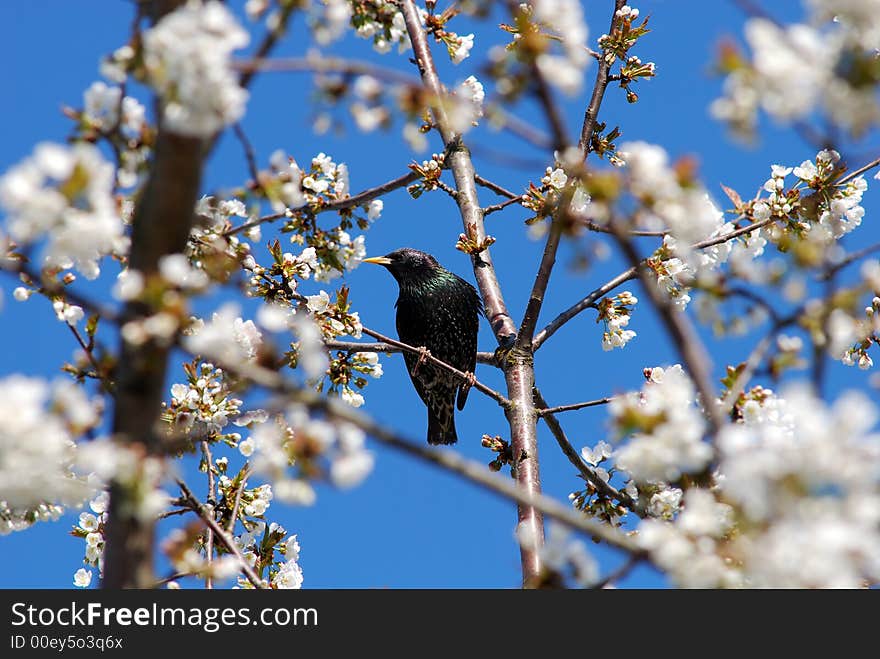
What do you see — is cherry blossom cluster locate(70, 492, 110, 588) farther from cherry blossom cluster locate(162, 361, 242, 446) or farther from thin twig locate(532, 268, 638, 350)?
thin twig locate(532, 268, 638, 350)

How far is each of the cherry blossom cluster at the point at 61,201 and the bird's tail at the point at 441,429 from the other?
18.8ft

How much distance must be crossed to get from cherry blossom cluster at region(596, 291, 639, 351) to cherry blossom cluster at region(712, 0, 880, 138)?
2.84 m

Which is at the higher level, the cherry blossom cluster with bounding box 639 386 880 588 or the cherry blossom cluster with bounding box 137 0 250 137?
the cherry blossom cluster with bounding box 137 0 250 137

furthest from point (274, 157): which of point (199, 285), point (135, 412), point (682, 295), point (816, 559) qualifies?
point (682, 295)

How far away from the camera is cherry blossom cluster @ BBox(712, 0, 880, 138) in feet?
5.70

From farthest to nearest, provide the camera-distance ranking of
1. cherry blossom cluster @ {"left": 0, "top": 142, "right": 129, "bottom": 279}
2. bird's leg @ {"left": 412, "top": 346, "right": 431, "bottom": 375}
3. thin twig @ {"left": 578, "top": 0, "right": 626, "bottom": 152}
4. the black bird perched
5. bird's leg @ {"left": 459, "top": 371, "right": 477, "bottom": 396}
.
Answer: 1. the black bird perched
2. thin twig @ {"left": 578, "top": 0, "right": 626, "bottom": 152}
3. bird's leg @ {"left": 459, "top": 371, "right": 477, "bottom": 396}
4. bird's leg @ {"left": 412, "top": 346, "right": 431, "bottom": 375}
5. cherry blossom cluster @ {"left": 0, "top": 142, "right": 129, "bottom": 279}

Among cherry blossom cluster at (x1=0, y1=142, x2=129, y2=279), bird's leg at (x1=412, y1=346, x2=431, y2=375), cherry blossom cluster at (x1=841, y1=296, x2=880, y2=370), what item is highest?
bird's leg at (x1=412, y1=346, x2=431, y2=375)

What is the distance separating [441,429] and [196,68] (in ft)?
19.2

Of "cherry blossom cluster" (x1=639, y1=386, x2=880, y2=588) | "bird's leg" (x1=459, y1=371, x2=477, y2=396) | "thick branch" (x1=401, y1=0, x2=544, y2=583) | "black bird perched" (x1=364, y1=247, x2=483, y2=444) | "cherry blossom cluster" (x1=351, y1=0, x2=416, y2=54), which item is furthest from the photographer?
"black bird perched" (x1=364, y1=247, x2=483, y2=444)

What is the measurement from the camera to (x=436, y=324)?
23.1 ft

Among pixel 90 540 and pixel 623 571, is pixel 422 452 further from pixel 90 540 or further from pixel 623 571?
pixel 90 540

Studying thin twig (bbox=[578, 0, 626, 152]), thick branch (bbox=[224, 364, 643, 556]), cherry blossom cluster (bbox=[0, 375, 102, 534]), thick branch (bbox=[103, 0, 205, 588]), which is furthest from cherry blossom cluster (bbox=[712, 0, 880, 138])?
thin twig (bbox=[578, 0, 626, 152])

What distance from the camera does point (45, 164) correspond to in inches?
64.9
